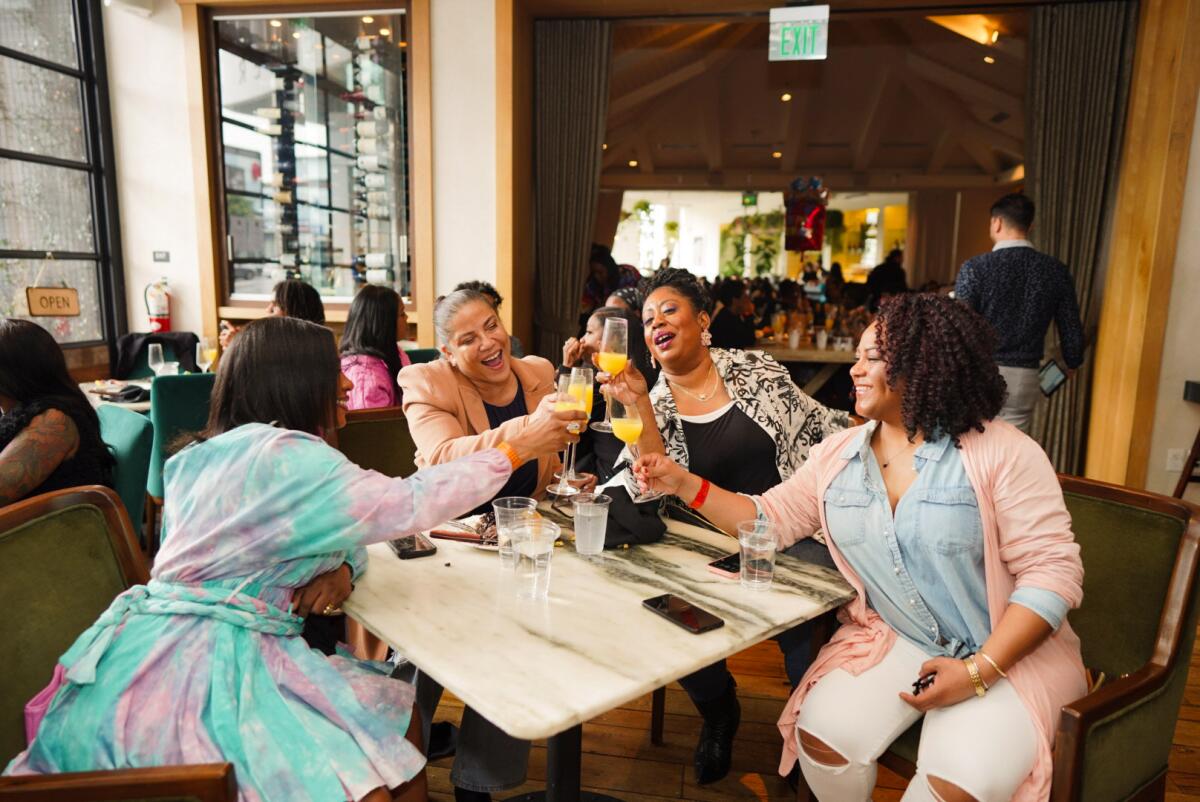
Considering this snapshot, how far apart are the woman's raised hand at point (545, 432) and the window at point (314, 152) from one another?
3.59 m

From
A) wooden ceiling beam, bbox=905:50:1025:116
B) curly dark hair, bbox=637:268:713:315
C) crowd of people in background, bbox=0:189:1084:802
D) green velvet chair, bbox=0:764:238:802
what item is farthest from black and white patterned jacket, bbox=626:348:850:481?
wooden ceiling beam, bbox=905:50:1025:116

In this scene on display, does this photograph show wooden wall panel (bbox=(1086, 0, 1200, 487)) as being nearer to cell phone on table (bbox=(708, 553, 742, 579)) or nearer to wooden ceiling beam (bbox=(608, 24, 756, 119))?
cell phone on table (bbox=(708, 553, 742, 579))

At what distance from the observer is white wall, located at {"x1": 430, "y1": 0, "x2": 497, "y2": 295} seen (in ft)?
15.0

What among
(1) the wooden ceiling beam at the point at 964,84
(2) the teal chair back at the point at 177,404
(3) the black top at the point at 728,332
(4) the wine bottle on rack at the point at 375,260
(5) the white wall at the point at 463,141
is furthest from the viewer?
(1) the wooden ceiling beam at the point at 964,84

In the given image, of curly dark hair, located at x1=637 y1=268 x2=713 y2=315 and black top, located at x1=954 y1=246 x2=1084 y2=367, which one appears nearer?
curly dark hair, located at x1=637 y1=268 x2=713 y2=315

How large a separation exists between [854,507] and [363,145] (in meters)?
4.39

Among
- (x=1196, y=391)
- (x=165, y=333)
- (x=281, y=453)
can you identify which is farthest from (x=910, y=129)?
(x=281, y=453)

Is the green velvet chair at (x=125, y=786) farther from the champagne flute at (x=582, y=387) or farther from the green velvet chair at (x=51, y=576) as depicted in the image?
the champagne flute at (x=582, y=387)

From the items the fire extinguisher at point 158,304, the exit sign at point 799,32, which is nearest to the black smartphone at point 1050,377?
the exit sign at point 799,32

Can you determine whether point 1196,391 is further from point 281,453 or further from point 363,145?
point 363,145

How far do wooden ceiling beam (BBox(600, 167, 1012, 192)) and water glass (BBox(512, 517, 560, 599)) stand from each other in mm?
12407

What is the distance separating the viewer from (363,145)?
5031 mm

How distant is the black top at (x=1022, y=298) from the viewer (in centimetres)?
373

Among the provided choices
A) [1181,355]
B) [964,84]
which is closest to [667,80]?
[964,84]
